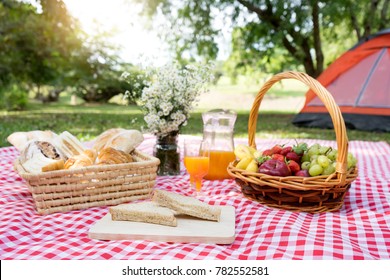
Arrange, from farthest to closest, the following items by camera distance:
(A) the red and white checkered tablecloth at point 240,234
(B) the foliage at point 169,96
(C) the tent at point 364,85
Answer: (C) the tent at point 364,85 < (B) the foliage at point 169,96 < (A) the red and white checkered tablecloth at point 240,234

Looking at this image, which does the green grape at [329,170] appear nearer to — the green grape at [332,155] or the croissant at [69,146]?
the green grape at [332,155]

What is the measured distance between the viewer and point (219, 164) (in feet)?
7.79

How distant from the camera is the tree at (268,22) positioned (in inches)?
332

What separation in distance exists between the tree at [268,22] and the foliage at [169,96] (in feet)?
20.6

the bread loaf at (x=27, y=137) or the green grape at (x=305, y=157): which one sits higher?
the bread loaf at (x=27, y=137)

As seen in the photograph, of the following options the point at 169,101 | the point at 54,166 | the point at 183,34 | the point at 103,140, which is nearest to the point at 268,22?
the point at 183,34

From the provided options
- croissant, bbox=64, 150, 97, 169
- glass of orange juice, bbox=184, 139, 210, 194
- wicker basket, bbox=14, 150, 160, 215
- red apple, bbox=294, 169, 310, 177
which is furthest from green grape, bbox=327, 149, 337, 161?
→ croissant, bbox=64, 150, 97, 169

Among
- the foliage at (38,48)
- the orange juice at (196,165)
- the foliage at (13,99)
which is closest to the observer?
the orange juice at (196,165)

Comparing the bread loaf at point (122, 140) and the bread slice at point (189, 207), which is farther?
the bread loaf at point (122, 140)

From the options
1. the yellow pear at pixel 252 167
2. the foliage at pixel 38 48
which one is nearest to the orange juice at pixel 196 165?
the yellow pear at pixel 252 167

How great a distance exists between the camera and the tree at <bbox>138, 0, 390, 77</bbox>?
27.7 feet

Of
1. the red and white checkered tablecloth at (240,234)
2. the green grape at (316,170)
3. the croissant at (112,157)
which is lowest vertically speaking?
the red and white checkered tablecloth at (240,234)

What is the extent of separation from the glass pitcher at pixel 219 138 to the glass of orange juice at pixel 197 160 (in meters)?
0.16

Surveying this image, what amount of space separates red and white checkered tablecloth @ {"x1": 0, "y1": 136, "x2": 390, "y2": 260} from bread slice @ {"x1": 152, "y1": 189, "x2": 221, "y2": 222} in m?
0.11
